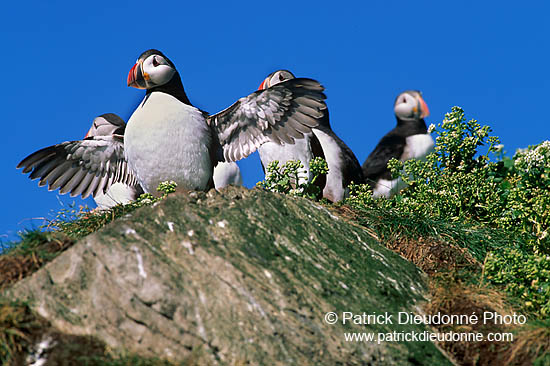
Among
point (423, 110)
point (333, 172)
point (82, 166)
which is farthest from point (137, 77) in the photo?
point (423, 110)

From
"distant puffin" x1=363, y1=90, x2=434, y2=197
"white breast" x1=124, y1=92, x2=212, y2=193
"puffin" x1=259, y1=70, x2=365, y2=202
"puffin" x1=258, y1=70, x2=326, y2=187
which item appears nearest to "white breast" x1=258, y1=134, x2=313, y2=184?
"puffin" x1=258, y1=70, x2=326, y2=187

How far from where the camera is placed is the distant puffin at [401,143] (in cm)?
1228

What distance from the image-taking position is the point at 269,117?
25.0 feet

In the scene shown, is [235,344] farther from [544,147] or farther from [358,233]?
[544,147]

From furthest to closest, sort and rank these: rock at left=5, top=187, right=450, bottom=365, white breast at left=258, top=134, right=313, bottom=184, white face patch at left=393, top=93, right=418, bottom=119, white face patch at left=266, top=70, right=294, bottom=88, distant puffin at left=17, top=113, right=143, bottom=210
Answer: white face patch at left=393, top=93, right=418, bottom=119 → white face patch at left=266, top=70, right=294, bottom=88 → white breast at left=258, top=134, right=313, bottom=184 → distant puffin at left=17, top=113, right=143, bottom=210 → rock at left=5, top=187, right=450, bottom=365

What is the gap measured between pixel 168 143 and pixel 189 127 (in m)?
0.29

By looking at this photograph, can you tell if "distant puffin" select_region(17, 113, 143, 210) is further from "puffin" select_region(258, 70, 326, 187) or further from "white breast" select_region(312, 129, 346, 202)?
"white breast" select_region(312, 129, 346, 202)

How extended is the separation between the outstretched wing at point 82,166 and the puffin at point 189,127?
23mm

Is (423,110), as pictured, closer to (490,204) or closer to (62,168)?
(490,204)

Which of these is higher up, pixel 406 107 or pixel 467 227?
pixel 406 107

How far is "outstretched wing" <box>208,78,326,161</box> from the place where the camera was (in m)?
7.36

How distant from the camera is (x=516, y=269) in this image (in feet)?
18.9

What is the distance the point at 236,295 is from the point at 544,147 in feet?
12.2

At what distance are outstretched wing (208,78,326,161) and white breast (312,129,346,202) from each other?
2.74 m
